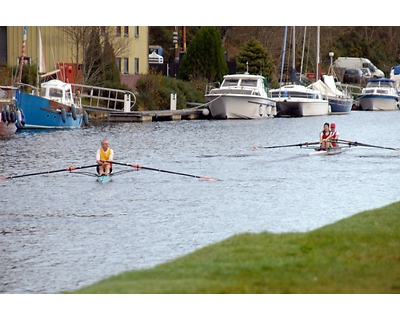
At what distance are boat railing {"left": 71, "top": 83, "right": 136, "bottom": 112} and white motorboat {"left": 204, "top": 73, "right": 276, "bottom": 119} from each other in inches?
231

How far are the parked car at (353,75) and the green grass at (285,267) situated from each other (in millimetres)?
75126

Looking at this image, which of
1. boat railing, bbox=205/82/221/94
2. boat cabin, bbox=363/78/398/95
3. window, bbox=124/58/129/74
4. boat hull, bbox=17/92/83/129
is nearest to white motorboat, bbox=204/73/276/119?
boat railing, bbox=205/82/221/94

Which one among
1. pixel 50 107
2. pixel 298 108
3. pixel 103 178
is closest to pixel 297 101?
pixel 298 108

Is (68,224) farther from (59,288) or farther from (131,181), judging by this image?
(131,181)

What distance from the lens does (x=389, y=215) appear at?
653 inches

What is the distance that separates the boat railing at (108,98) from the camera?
54.5m

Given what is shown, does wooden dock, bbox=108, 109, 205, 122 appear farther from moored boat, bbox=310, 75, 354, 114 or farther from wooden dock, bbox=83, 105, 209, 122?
moored boat, bbox=310, 75, 354, 114

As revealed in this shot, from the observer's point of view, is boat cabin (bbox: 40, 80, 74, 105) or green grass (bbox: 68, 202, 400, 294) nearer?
green grass (bbox: 68, 202, 400, 294)

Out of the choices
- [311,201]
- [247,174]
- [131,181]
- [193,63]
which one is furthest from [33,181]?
[193,63]

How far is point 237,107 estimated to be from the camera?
60.2 meters

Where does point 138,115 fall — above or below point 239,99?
below

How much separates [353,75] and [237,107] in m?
31.9

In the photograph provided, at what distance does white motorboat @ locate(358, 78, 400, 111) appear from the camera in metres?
79.2

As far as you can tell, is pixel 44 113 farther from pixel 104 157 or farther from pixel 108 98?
pixel 104 157
